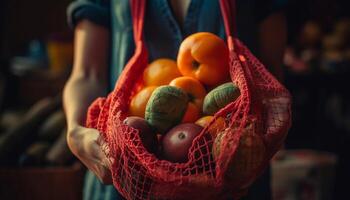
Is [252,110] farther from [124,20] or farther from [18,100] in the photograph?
[18,100]

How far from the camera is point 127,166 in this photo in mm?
867

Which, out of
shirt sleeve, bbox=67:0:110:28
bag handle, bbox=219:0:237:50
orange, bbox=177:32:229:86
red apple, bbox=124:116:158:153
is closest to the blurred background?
bag handle, bbox=219:0:237:50

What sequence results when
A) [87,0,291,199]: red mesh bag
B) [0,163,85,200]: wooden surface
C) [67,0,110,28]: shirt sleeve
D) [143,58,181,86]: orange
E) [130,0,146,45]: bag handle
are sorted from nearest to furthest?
[87,0,291,199]: red mesh bag → [143,58,181,86]: orange → [130,0,146,45]: bag handle → [67,0,110,28]: shirt sleeve → [0,163,85,200]: wooden surface

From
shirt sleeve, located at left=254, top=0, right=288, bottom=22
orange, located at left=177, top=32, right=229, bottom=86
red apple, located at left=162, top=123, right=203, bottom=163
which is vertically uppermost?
shirt sleeve, located at left=254, top=0, right=288, bottom=22

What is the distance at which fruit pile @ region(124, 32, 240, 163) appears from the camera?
887 mm

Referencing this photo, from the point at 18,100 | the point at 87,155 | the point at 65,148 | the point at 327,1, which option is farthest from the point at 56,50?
the point at 87,155

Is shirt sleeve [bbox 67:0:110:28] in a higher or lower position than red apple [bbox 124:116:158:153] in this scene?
higher

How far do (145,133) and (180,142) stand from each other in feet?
0.22

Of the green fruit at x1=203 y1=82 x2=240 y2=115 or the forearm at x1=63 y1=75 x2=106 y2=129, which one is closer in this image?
the green fruit at x1=203 y1=82 x2=240 y2=115

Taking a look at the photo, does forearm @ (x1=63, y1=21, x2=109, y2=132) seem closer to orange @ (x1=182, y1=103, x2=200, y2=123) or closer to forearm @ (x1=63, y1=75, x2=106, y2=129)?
forearm @ (x1=63, y1=75, x2=106, y2=129)

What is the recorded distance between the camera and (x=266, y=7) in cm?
122

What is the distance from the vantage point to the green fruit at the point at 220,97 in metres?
0.92

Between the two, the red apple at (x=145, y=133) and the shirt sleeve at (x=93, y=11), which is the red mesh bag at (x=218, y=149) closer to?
the red apple at (x=145, y=133)

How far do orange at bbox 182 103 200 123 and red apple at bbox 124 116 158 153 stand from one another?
73 millimetres
